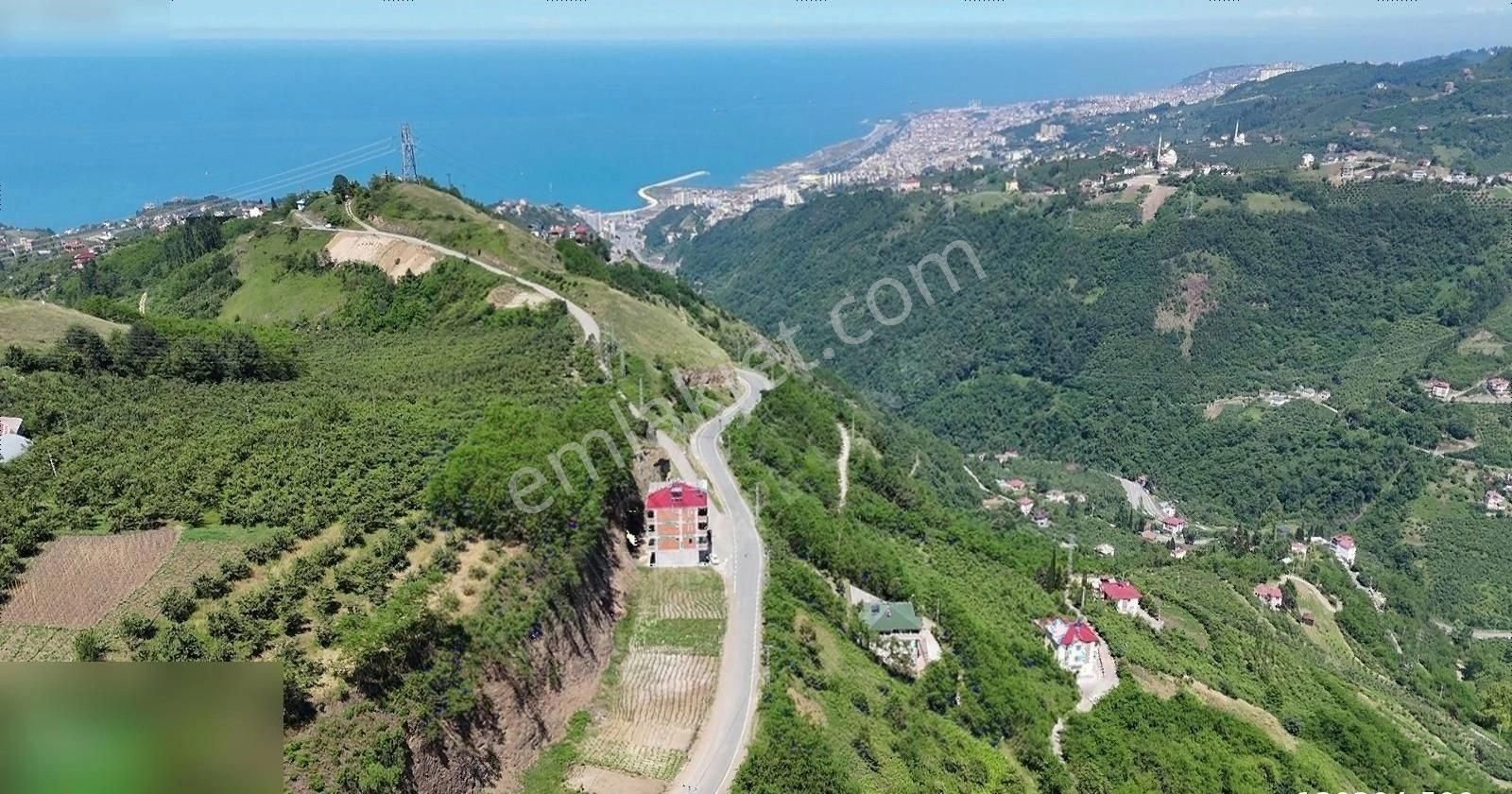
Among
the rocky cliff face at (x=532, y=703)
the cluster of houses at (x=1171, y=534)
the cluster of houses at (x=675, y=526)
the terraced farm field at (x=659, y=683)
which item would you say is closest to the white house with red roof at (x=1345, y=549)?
the cluster of houses at (x=1171, y=534)

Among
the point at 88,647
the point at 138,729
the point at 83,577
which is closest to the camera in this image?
the point at 138,729

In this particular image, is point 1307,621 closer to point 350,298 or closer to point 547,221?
point 350,298

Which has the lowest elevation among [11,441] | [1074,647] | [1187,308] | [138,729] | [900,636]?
[1187,308]

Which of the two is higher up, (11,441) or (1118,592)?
(11,441)

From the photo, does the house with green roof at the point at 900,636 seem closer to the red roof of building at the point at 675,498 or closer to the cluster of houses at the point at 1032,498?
the red roof of building at the point at 675,498

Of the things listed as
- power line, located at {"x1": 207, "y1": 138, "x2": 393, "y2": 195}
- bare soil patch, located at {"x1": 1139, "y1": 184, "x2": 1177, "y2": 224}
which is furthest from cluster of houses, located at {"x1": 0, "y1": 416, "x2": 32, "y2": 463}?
power line, located at {"x1": 207, "y1": 138, "x2": 393, "y2": 195}

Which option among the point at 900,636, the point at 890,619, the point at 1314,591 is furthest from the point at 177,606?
the point at 1314,591

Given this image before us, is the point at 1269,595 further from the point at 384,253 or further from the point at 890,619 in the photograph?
the point at 384,253
